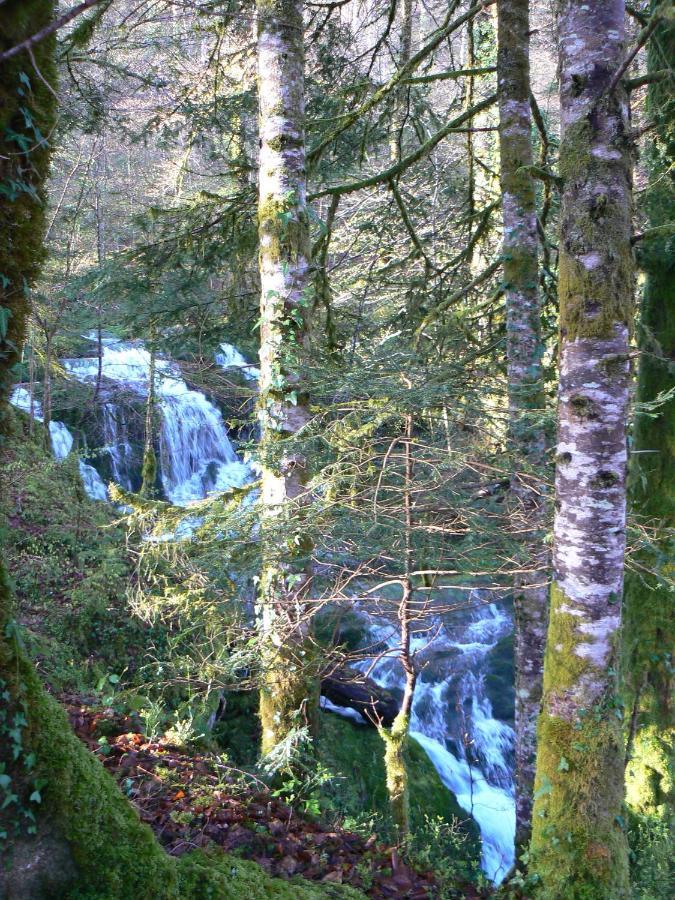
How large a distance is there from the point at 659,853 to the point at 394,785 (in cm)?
228

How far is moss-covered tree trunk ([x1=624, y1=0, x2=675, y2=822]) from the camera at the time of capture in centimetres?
550

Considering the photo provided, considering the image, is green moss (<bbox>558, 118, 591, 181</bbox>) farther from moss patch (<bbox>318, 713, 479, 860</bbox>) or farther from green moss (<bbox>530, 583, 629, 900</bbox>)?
moss patch (<bbox>318, 713, 479, 860</bbox>)

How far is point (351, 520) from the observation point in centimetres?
341

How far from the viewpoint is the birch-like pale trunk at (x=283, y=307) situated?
4270 millimetres

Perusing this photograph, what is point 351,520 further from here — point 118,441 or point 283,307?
point 118,441

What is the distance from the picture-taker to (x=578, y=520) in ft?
9.83

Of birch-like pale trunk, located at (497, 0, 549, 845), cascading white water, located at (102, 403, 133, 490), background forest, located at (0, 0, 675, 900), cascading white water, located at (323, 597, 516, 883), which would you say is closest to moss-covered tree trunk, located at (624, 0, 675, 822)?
background forest, located at (0, 0, 675, 900)

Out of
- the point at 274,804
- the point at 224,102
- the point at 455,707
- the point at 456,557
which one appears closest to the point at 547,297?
the point at 456,557

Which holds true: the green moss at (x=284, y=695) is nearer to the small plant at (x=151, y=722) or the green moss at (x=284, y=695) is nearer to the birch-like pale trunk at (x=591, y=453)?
the small plant at (x=151, y=722)

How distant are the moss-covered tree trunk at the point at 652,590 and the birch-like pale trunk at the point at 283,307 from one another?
3.17m

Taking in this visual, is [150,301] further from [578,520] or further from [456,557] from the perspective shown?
[578,520]

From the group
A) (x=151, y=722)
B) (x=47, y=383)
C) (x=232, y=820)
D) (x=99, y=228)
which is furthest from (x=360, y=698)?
(x=99, y=228)

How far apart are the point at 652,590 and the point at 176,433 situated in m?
11.2

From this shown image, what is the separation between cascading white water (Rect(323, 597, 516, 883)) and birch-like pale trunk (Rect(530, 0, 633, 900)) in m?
3.96
